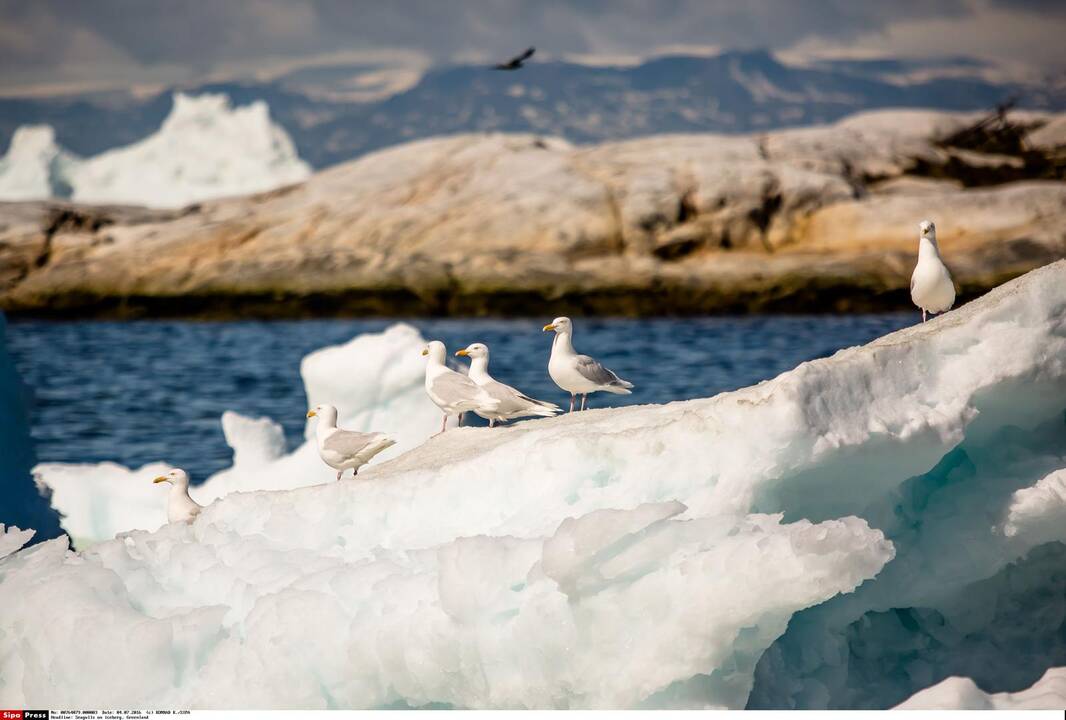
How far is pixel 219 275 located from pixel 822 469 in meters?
33.8

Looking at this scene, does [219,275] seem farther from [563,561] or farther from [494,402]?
[563,561]

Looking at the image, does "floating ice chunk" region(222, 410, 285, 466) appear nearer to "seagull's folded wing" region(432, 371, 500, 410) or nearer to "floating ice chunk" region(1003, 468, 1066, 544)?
"seagull's folded wing" region(432, 371, 500, 410)

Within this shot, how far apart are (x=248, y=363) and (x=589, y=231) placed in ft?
36.1

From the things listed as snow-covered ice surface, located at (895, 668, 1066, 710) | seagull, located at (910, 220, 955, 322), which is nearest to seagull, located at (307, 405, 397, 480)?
snow-covered ice surface, located at (895, 668, 1066, 710)

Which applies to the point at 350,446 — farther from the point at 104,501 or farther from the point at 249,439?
the point at 249,439

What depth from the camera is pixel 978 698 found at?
19.3 ft

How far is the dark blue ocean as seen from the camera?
20.2m

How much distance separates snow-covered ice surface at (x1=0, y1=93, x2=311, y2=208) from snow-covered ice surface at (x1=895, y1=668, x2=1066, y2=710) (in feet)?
200

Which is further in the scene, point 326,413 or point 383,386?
point 383,386

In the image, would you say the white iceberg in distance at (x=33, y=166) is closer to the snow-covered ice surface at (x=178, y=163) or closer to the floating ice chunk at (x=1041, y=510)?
the snow-covered ice surface at (x=178, y=163)

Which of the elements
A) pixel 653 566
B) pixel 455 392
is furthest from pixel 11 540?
pixel 653 566

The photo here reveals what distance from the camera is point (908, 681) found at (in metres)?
6.26

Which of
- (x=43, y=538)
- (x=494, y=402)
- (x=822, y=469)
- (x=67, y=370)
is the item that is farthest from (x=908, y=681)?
(x=67, y=370)

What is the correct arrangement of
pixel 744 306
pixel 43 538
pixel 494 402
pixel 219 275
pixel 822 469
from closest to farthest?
pixel 822 469 < pixel 494 402 < pixel 43 538 < pixel 744 306 < pixel 219 275
